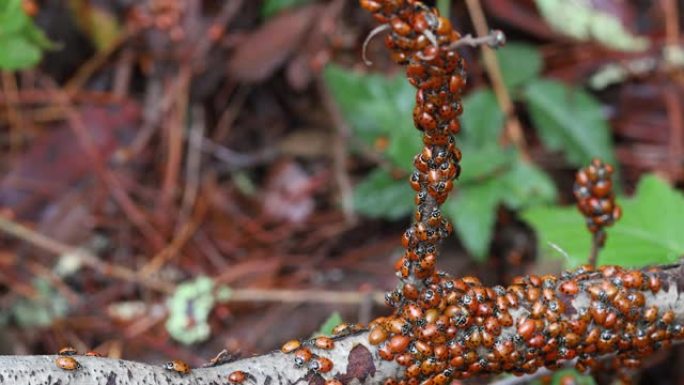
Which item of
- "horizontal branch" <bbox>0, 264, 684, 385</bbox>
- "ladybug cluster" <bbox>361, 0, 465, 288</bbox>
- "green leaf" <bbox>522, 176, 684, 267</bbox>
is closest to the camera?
"ladybug cluster" <bbox>361, 0, 465, 288</bbox>

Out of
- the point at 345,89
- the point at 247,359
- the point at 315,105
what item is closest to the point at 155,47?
the point at 315,105

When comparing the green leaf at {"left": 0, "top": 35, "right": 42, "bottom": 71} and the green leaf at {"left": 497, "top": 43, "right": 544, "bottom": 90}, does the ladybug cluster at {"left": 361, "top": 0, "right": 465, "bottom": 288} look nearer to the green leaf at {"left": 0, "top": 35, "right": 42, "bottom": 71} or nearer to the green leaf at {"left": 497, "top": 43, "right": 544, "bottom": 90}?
the green leaf at {"left": 0, "top": 35, "right": 42, "bottom": 71}

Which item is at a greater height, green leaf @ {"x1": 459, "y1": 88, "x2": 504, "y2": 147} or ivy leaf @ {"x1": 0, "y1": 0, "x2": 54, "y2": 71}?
green leaf @ {"x1": 459, "y1": 88, "x2": 504, "y2": 147}

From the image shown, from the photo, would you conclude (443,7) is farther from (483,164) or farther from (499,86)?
(483,164)

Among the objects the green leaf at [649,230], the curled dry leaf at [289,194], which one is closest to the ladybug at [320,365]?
the green leaf at [649,230]

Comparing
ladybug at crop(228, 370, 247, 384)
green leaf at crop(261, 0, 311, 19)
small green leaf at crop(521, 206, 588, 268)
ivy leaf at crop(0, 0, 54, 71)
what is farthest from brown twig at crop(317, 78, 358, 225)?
ladybug at crop(228, 370, 247, 384)

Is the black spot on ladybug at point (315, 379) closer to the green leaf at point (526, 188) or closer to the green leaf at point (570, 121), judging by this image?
the green leaf at point (526, 188)

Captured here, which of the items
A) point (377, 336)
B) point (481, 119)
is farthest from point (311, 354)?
point (481, 119)
